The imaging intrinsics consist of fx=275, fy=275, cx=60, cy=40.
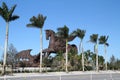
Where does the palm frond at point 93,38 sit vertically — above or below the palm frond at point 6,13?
below

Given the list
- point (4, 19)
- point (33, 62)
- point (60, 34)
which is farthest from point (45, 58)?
point (4, 19)

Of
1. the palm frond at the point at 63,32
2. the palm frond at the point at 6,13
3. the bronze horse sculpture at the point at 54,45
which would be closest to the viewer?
the palm frond at the point at 6,13

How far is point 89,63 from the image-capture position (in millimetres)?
103625

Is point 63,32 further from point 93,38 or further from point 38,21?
point 93,38

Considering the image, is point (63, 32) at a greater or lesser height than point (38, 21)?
lesser

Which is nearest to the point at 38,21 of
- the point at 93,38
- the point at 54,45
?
the point at 93,38

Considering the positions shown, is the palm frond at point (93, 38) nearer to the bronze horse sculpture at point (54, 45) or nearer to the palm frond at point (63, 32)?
the bronze horse sculpture at point (54, 45)

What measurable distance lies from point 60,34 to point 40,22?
11.0 meters

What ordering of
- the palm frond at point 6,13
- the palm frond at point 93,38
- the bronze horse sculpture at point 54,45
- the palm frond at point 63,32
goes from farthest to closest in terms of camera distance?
the bronze horse sculpture at point 54,45, the palm frond at point 93,38, the palm frond at point 63,32, the palm frond at point 6,13

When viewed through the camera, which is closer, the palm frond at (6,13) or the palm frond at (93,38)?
the palm frond at (6,13)

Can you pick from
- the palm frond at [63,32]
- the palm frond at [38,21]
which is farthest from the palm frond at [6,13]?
the palm frond at [63,32]

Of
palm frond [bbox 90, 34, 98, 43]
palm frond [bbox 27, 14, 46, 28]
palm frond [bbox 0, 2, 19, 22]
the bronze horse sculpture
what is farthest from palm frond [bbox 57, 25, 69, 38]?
the bronze horse sculpture

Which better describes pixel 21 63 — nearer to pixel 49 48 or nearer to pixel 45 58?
pixel 45 58

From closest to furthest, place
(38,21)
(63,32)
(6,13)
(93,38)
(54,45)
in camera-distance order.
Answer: (6,13)
(38,21)
(63,32)
(93,38)
(54,45)
